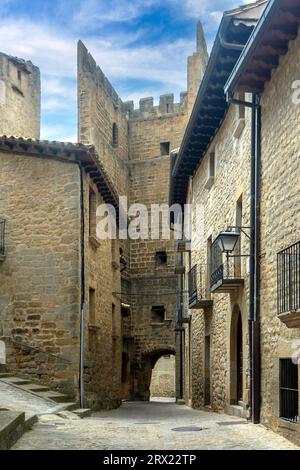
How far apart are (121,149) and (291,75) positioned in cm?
2620

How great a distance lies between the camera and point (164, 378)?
137ft

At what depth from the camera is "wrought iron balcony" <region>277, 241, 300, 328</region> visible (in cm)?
790

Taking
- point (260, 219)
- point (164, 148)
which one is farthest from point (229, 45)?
point (164, 148)

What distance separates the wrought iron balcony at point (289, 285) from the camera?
7.90m

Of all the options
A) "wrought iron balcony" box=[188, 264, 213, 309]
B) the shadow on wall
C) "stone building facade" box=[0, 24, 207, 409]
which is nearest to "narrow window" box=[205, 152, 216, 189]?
"wrought iron balcony" box=[188, 264, 213, 309]

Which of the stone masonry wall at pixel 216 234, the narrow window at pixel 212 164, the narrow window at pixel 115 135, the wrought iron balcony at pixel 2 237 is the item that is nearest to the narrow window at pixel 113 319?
the stone masonry wall at pixel 216 234

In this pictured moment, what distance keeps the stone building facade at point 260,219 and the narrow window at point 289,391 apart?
0.01 m

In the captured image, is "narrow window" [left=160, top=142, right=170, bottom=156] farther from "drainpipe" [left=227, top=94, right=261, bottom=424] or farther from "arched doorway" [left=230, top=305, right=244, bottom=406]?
"drainpipe" [left=227, top=94, right=261, bottom=424]

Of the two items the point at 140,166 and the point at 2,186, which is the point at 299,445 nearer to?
the point at 2,186

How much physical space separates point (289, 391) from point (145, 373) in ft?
78.8

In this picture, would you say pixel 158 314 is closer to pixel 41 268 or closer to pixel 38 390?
pixel 41 268

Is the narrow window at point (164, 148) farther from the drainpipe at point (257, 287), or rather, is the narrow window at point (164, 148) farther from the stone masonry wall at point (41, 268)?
the drainpipe at point (257, 287)

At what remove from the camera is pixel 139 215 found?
114ft

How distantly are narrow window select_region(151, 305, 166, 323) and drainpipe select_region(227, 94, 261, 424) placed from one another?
22.1m
